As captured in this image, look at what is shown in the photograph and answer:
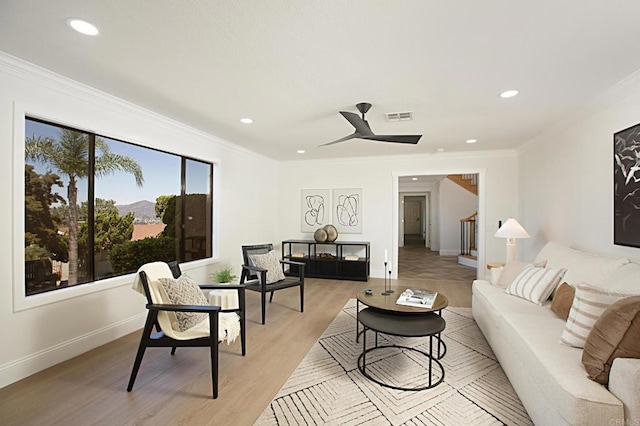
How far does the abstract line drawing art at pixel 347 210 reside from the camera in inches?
252

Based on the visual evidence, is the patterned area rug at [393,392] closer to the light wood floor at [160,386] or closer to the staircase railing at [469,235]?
the light wood floor at [160,386]

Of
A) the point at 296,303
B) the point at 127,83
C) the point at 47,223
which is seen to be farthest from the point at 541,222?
the point at 47,223

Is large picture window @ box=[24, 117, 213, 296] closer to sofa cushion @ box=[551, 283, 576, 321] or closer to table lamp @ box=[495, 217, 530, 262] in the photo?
sofa cushion @ box=[551, 283, 576, 321]

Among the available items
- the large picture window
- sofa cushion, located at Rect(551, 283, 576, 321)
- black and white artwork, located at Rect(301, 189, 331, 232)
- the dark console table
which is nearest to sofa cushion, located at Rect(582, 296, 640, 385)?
sofa cushion, located at Rect(551, 283, 576, 321)

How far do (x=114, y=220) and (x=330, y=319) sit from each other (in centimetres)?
268

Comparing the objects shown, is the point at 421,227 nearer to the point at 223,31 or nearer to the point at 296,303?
the point at 296,303

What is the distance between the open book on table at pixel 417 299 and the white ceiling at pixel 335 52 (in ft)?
6.43

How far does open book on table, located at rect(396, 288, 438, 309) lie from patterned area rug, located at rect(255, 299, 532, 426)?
0.48 m

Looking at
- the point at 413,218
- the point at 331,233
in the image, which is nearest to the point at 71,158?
the point at 331,233

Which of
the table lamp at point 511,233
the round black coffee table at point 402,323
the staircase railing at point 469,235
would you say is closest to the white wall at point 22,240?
the round black coffee table at point 402,323

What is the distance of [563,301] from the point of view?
97.0 inches

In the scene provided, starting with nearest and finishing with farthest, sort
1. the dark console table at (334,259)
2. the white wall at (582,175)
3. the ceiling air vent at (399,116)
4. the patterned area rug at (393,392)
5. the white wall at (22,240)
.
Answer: the patterned area rug at (393,392) < the white wall at (22,240) < the white wall at (582,175) < the ceiling air vent at (399,116) < the dark console table at (334,259)

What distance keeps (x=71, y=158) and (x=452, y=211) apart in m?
9.38

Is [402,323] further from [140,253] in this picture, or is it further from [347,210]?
[347,210]
